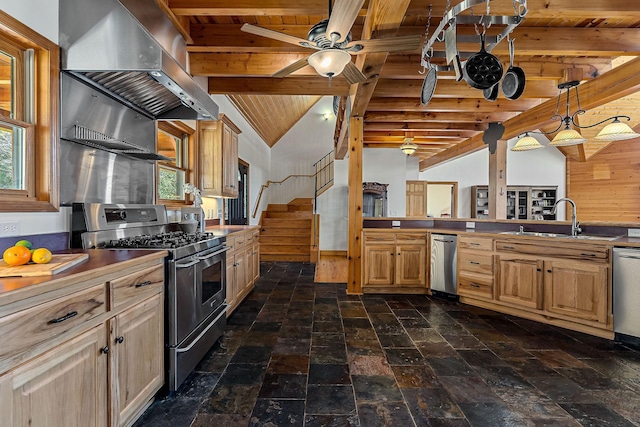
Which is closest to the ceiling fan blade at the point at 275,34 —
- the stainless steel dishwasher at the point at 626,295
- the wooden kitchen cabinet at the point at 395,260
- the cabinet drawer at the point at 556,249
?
the wooden kitchen cabinet at the point at 395,260

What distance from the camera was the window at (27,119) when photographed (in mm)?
1675

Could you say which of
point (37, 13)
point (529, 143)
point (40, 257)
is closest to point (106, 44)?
point (37, 13)

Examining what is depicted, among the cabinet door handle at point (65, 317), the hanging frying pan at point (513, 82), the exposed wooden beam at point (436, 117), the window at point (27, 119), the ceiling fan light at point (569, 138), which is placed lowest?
the cabinet door handle at point (65, 317)

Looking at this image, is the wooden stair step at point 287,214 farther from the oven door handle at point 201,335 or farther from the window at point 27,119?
the window at point 27,119

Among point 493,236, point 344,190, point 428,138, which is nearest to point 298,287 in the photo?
point 493,236

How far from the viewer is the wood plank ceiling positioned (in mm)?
2543

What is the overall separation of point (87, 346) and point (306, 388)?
1.30 m

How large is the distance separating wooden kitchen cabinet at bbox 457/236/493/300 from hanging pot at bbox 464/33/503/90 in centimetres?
212

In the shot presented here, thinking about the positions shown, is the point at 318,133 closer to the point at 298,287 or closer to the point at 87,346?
the point at 298,287

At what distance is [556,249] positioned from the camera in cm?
318

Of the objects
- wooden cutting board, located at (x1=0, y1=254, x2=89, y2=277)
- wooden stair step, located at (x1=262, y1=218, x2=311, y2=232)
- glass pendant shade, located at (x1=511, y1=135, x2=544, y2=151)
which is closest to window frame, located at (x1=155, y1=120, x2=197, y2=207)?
wooden cutting board, located at (x1=0, y1=254, x2=89, y2=277)

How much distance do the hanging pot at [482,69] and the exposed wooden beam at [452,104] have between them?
2.70 m

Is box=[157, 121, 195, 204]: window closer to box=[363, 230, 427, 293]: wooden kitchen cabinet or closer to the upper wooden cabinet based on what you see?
the upper wooden cabinet

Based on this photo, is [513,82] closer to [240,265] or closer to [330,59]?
[330,59]
